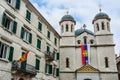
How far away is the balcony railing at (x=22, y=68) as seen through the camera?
715 inches

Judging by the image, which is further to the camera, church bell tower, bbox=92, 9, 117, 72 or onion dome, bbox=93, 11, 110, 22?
onion dome, bbox=93, 11, 110, 22

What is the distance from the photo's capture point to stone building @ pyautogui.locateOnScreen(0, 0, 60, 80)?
57.7 ft

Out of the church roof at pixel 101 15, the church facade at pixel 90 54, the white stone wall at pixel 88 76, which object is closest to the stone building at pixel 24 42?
the white stone wall at pixel 88 76

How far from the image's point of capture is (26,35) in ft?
72.6

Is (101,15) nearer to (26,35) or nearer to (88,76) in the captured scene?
(88,76)

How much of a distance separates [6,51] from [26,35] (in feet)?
16.0

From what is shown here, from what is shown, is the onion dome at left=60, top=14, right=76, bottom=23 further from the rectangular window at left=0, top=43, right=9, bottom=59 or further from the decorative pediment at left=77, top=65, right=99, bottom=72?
the rectangular window at left=0, top=43, right=9, bottom=59

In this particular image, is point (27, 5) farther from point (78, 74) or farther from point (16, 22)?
point (78, 74)

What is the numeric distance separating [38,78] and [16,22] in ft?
27.6

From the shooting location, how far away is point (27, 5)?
22812mm

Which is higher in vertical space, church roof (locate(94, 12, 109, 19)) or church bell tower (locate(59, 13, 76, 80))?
church roof (locate(94, 12, 109, 19))

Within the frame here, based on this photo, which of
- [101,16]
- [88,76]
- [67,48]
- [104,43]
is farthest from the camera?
[101,16]

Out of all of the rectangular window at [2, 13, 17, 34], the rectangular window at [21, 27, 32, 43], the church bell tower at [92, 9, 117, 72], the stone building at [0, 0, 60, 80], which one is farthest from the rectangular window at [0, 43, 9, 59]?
the church bell tower at [92, 9, 117, 72]

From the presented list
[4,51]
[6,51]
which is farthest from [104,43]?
[4,51]
